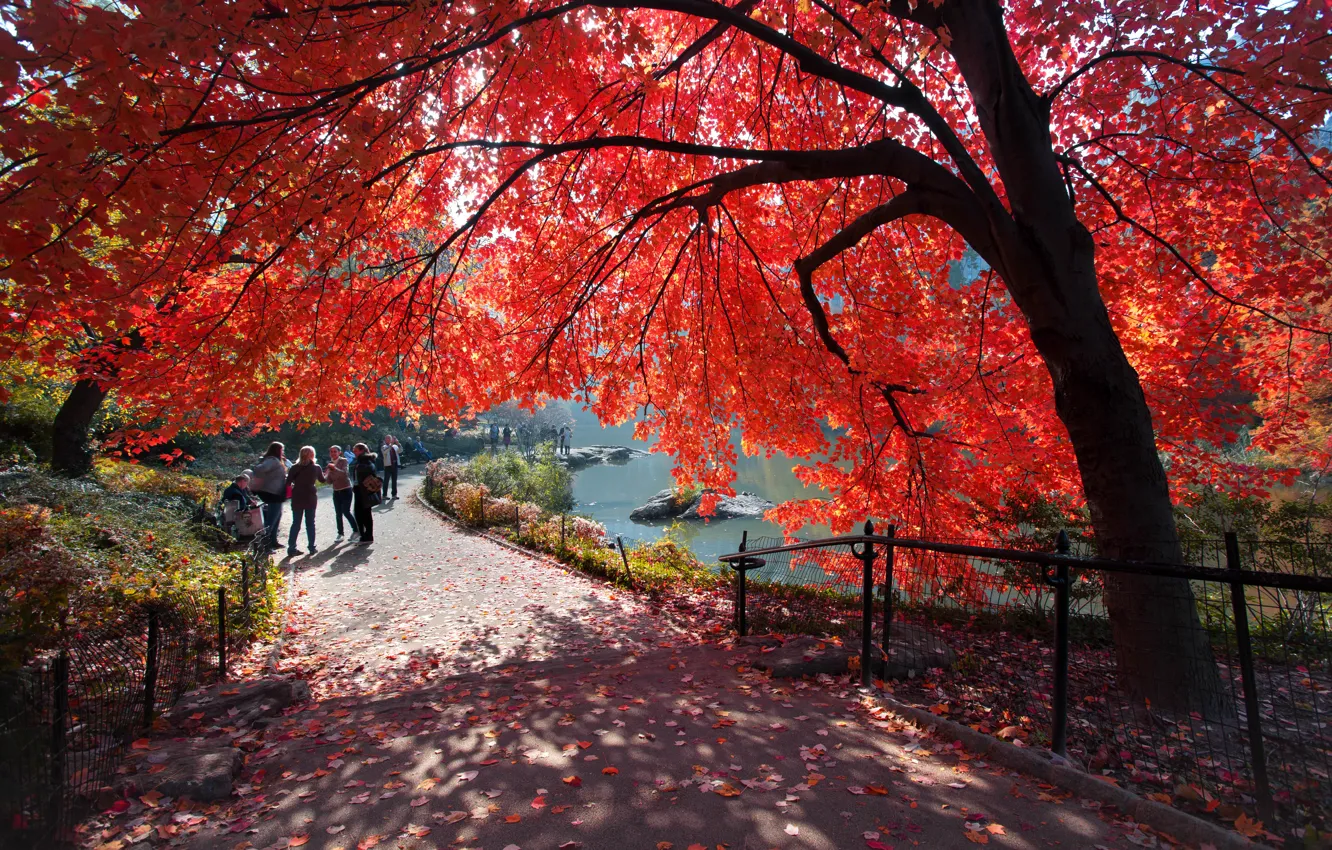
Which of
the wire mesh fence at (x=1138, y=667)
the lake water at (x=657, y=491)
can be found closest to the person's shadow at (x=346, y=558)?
the lake water at (x=657, y=491)

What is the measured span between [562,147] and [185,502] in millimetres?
8748

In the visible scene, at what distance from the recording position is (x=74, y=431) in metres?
10.3

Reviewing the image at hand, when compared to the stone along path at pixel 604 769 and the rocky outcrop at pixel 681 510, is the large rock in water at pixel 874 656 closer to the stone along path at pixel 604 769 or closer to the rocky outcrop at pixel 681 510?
the stone along path at pixel 604 769

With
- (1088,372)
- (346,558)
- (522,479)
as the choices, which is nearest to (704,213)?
(1088,372)

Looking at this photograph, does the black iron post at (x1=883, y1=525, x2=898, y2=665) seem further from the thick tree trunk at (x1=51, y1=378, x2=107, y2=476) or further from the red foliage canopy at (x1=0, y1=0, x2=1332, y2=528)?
the thick tree trunk at (x1=51, y1=378, x2=107, y2=476)

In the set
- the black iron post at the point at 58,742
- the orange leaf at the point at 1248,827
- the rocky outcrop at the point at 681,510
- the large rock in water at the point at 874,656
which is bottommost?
the rocky outcrop at the point at 681,510

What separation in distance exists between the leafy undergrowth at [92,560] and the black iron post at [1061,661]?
180 inches

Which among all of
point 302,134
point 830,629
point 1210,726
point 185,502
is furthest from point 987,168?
point 185,502

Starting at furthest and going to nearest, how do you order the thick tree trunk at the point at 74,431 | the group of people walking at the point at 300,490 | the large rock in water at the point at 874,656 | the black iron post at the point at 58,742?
the thick tree trunk at the point at 74,431 → the group of people walking at the point at 300,490 → the large rock in water at the point at 874,656 → the black iron post at the point at 58,742

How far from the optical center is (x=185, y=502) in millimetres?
10016

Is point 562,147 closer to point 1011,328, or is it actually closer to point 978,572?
point 978,572

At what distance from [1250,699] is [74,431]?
545 inches

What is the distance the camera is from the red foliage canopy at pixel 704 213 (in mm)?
3893

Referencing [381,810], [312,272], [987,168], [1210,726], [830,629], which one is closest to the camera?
[381,810]
